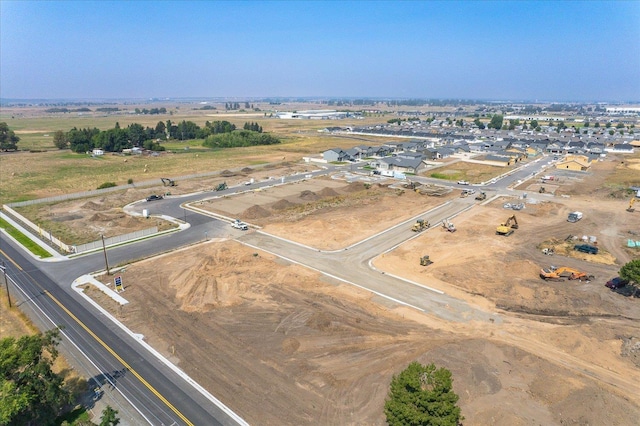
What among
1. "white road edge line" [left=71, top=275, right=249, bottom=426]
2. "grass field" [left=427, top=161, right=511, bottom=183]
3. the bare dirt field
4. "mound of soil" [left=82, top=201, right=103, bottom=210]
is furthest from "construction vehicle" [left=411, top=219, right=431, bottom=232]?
"mound of soil" [left=82, top=201, right=103, bottom=210]

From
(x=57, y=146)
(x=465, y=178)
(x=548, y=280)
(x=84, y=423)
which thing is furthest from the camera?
(x=57, y=146)

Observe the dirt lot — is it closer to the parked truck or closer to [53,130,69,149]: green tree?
the parked truck

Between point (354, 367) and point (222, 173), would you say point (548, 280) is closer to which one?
point (354, 367)

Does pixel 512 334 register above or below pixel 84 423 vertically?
below

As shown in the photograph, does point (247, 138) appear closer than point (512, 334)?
No

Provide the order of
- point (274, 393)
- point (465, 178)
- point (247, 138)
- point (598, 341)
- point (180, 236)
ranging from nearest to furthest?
1. point (274, 393)
2. point (598, 341)
3. point (180, 236)
4. point (465, 178)
5. point (247, 138)

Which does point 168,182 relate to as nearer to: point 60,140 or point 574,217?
point 60,140

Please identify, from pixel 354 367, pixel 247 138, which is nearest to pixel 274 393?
pixel 354 367
